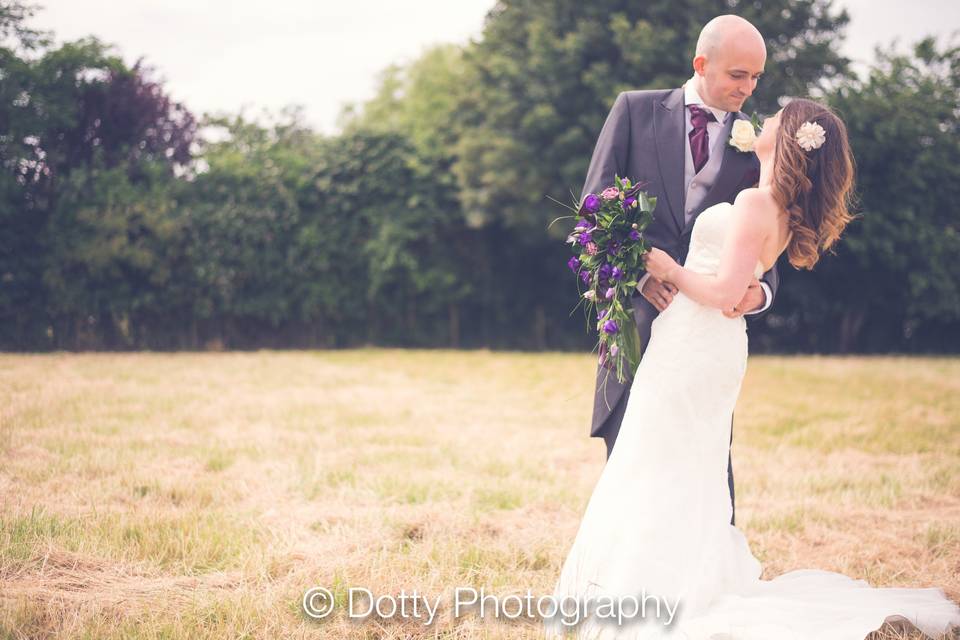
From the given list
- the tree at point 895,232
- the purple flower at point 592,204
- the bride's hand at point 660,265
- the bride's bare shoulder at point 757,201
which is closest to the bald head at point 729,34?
the bride's bare shoulder at point 757,201

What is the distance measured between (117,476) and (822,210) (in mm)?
4246

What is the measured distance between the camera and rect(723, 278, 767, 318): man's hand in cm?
281

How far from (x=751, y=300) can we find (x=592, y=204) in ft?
2.31

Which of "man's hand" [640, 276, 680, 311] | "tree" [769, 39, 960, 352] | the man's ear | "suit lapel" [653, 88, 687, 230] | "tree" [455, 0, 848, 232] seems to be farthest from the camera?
"tree" [769, 39, 960, 352]

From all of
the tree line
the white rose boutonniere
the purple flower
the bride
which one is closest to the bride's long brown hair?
the bride

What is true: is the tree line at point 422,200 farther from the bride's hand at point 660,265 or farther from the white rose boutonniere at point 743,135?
the bride's hand at point 660,265

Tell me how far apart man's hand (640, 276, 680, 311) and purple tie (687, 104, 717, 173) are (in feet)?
2.02

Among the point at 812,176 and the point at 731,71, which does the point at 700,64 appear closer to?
the point at 731,71

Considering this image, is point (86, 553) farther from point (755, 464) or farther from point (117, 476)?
point (755, 464)

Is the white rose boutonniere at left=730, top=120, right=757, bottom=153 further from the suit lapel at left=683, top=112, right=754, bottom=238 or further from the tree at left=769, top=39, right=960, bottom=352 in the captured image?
the tree at left=769, top=39, right=960, bottom=352

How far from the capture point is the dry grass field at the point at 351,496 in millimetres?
2939

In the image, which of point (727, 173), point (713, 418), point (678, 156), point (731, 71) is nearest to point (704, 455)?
point (713, 418)

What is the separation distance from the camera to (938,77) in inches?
703

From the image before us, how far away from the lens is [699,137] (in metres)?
3.22
